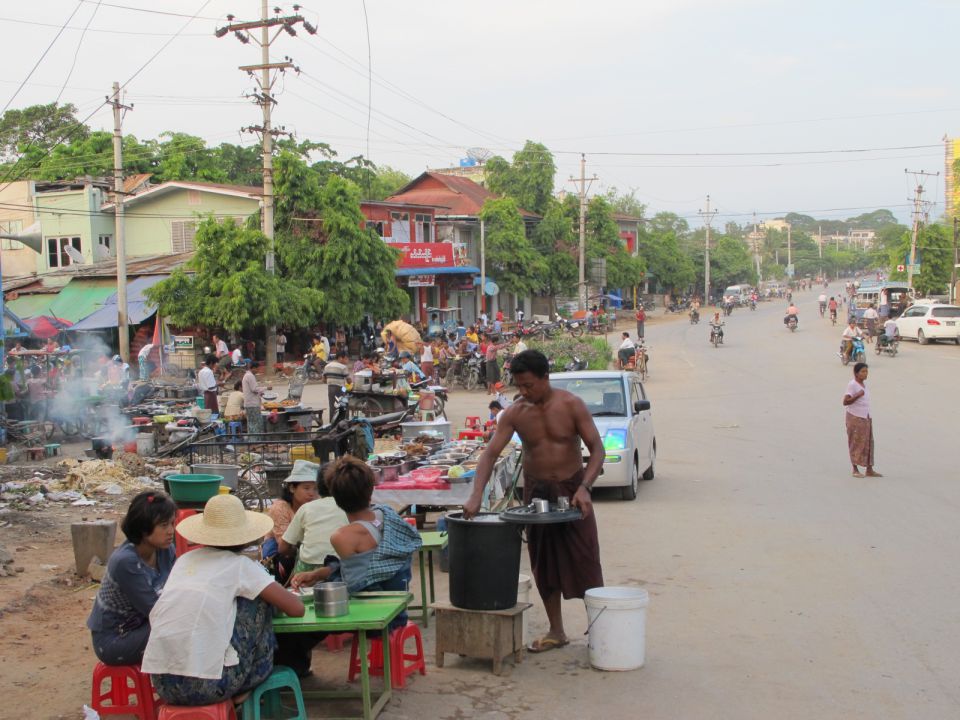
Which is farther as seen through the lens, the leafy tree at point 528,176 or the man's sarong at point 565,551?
the leafy tree at point 528,176

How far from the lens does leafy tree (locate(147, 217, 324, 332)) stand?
3219cm

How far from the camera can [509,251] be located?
57.4 m

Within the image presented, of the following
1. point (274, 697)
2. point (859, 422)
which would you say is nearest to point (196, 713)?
point (274, 697)

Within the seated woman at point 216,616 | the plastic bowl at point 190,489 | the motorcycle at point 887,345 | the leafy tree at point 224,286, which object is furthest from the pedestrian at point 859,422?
the motorcycle at point 887,345

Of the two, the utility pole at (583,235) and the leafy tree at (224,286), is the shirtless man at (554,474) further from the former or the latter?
the utility pole at (583,235)

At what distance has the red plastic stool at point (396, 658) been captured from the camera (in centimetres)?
591

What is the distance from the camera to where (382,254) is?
3759 cm

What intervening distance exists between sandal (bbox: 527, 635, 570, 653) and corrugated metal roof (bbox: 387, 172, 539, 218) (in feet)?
174

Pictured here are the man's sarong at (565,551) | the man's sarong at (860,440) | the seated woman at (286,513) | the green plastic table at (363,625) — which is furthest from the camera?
the man's sarong at (860,440)

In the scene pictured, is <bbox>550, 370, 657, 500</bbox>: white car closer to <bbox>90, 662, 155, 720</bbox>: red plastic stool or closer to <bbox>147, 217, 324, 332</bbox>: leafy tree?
<bbox>90, 662, 155, 720</bbox>: red plastic stool

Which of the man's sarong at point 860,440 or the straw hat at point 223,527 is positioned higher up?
the straw hat at point 223,527

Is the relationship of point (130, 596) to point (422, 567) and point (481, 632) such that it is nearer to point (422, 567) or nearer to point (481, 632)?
point (481, 632)

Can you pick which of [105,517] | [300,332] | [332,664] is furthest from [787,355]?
[332,664]

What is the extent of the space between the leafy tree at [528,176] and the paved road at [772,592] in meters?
46.8
